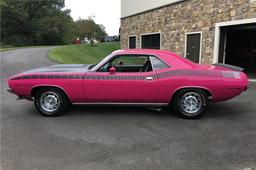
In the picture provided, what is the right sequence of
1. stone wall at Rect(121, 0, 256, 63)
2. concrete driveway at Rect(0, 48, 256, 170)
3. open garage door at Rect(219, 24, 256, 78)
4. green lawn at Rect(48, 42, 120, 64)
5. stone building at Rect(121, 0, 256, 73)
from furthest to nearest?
open garage door at Rect(219, 24, 256, 78) < green lawn at Rect(48, 42, 120, 64) < stone building at Rect(121, 0, 256, 73) < stone wall at Rect(121, 0, 256, 63) < concrete driveway at Rect(0, 48, 256, 170)

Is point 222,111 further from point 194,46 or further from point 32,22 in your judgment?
point 32,22

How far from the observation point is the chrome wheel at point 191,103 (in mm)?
4996

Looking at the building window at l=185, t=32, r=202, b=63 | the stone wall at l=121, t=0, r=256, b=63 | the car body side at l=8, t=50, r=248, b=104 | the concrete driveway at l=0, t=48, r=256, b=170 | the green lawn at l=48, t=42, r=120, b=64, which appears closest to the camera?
the concrete driveway at l=0, t=48, r=256, b=170

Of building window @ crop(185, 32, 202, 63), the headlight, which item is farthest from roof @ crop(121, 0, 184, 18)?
the headlight

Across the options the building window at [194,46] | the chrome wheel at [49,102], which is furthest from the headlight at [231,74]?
the building window at [194,46]

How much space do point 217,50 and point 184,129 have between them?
24.0 feet

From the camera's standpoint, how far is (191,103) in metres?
5.05

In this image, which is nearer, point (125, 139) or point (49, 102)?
point (125, 139)

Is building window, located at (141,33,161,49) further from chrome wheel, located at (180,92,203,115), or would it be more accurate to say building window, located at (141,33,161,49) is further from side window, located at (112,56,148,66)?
chrome wheel, located at (180,92,203,115)

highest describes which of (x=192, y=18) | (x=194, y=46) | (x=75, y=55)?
(x=192, y=18)

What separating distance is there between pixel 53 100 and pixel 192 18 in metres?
9.06

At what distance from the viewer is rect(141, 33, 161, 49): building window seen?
15120mm

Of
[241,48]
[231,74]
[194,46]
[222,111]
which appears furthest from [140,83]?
[241,48]

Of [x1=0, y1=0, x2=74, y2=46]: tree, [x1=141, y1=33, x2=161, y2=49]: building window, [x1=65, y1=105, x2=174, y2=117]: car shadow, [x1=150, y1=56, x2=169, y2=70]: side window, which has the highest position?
[x1=0, y1=0, x2=74, y2=46]: tree
